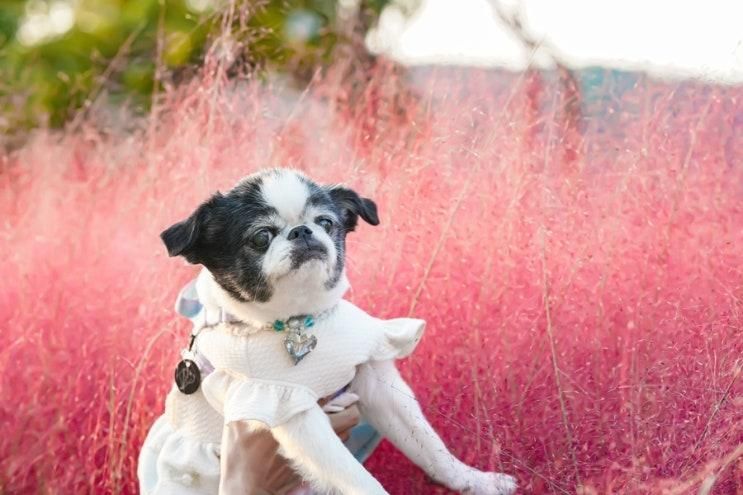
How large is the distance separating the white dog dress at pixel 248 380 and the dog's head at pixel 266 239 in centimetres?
9

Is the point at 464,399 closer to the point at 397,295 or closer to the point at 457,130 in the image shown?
the point at 397,295

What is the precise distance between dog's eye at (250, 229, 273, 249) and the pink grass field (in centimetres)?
54

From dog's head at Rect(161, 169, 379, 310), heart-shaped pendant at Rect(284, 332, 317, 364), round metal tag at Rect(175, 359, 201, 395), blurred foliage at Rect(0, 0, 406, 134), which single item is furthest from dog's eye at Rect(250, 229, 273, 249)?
blurred foliage at Rect(0, 0, 406, 134)

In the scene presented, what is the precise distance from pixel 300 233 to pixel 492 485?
76 cm

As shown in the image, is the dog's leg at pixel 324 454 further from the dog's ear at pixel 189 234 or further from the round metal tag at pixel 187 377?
the dog's ear at pixel 189 234

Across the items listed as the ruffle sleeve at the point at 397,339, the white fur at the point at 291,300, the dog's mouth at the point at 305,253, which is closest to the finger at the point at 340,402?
the ruffle sleeve at the point at 397,339

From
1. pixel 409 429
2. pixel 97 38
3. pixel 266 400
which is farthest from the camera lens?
pixel 97 38

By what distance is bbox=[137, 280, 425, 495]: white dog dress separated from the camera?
199cm

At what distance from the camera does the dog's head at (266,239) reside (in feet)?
6.63

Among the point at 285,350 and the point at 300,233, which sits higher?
the point at 300,233

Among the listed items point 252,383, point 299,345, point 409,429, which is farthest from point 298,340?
point 409,429

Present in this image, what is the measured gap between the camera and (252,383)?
6.57ft

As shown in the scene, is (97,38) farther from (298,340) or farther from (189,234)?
(298,340)

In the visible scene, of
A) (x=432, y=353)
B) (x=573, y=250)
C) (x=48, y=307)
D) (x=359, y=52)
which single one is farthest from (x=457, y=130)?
(x=359, y=52)
